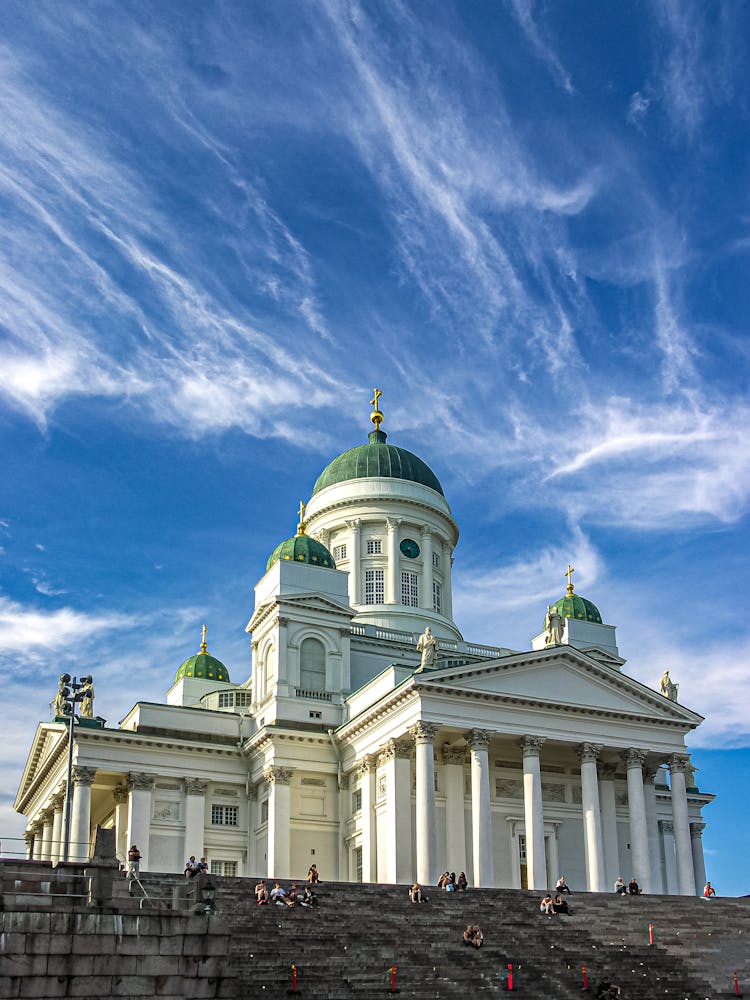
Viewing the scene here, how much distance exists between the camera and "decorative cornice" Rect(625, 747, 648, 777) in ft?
158

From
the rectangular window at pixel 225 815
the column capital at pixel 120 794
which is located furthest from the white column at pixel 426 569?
the column capital at pixel 120 794

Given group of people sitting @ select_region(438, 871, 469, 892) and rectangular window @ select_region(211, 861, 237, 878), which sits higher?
rectangular window @ select_region(211, 861, 237, 878)

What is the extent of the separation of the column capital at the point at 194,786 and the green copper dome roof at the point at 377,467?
19.5m

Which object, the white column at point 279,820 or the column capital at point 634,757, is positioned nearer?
the white column at point 279,820

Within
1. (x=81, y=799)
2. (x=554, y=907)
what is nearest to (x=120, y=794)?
(x=81, y=799)

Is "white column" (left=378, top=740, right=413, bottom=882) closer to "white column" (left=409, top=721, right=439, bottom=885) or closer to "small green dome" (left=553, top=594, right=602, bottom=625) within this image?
"white column" (left=409, top=721, right=439, bottom=885)

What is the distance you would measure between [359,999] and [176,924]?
495cm

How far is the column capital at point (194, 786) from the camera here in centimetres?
5094

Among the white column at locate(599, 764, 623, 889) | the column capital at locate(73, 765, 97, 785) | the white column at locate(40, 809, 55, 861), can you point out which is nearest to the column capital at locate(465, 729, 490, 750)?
the white column at locate(599, 764, 623, 889)

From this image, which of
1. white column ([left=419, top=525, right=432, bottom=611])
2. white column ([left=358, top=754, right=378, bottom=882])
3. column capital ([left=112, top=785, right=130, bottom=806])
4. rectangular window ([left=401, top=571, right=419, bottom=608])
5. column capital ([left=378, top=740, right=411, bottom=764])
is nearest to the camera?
column capital ([left=378, top=740, right=411, bottom=764])

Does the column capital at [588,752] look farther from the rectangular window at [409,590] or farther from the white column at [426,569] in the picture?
the rectangular window at [409,590]

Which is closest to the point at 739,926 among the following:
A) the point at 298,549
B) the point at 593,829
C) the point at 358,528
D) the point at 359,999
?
the point at 593,829

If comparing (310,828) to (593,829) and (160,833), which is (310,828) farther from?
(593,829)

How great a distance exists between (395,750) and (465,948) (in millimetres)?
15103
